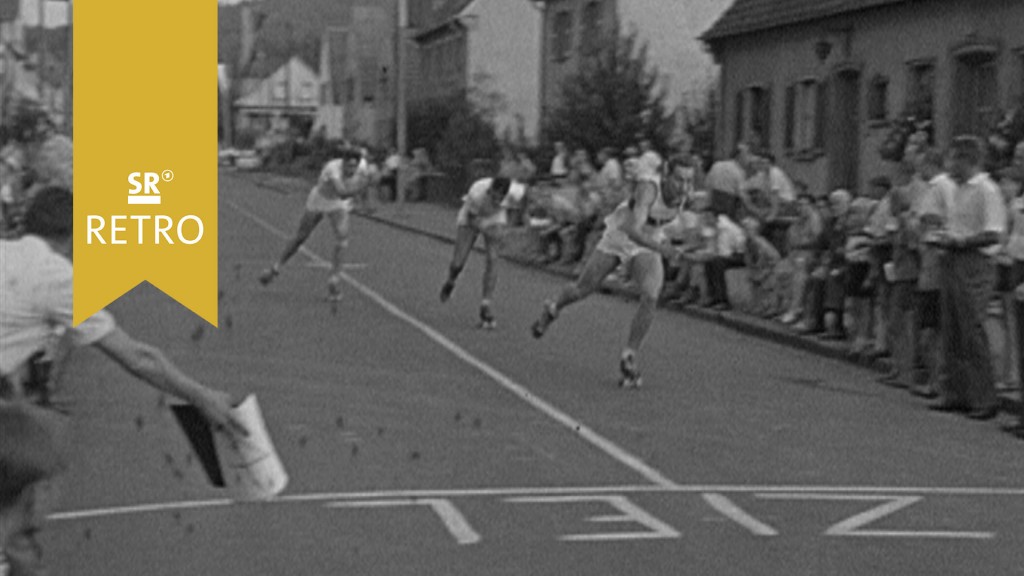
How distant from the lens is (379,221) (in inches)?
2105

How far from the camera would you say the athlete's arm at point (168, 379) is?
20.2ft

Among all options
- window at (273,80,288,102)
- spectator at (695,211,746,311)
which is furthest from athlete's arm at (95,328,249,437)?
Answer: window at (273,80,288,102)

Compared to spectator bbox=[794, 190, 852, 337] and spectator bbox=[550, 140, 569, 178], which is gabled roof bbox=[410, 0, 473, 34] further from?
spectator bbox=[794, 190, 852, 337]

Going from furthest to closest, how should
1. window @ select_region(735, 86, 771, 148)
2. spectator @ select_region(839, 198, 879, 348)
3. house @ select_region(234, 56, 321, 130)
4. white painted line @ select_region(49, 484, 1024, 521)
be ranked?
house @ select_region(234, 56, 321, 130) < window @ select_region(735, 86, 771, 148) < spectator @ select_region(839, 198, 879, 348) < white painted line @ select_region(49, 484, 1024, 521)

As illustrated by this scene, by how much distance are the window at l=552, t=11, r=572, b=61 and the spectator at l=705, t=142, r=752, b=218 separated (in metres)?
32.2

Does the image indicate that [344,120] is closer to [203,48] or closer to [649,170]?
[203,48]

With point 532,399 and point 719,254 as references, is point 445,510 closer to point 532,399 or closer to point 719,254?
point 532,399

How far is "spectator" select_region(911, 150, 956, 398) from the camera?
16094 mm

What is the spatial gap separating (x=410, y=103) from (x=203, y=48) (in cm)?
3247

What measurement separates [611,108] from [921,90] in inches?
539

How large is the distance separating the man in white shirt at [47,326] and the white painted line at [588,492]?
350cm

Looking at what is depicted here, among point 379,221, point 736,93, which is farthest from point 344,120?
point 736,93

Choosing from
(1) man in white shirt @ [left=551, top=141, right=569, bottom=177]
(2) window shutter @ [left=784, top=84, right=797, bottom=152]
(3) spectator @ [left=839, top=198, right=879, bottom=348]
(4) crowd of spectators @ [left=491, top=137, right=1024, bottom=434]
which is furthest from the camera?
(2) window shutter @ [left=784, top=84, right=797, bottom=152]

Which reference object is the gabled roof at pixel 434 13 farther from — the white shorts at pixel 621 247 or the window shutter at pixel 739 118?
the white shorts at pixel 621 247
